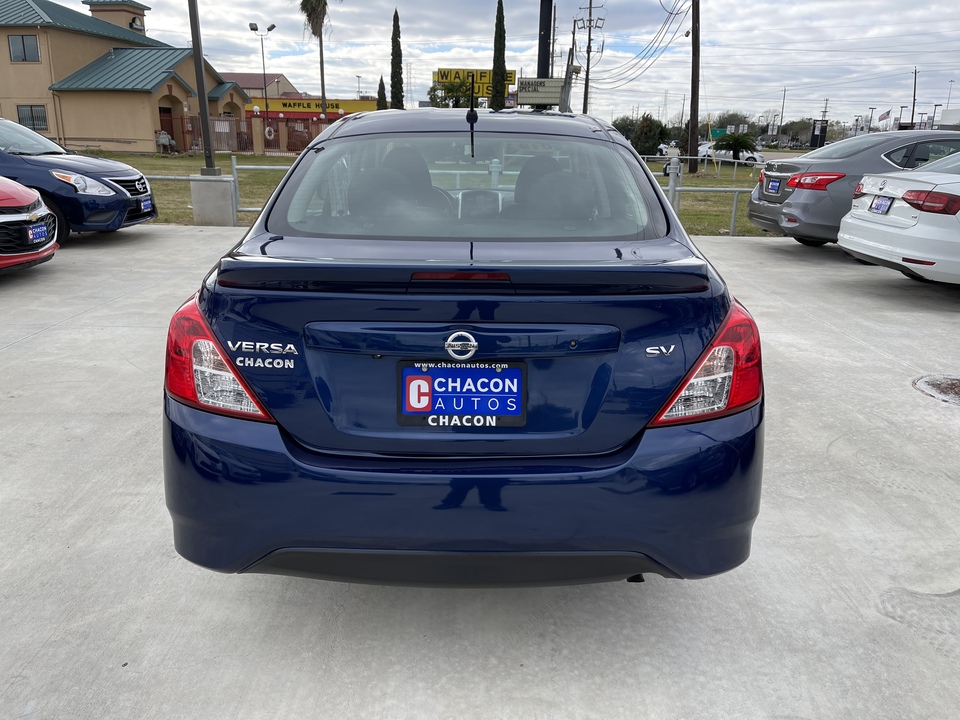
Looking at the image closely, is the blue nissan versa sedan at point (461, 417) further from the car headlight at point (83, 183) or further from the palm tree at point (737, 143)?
the palm tree at point (737, 143)

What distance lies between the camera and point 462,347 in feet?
6.70

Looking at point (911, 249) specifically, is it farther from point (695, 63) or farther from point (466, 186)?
point (695, 63)

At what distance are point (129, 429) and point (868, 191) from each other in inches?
279

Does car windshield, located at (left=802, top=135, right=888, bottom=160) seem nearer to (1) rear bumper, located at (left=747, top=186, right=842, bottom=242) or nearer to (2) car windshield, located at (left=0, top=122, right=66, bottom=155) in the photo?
(1) rear bumper, located at (left=747, top=186, right=842, bottom=242)

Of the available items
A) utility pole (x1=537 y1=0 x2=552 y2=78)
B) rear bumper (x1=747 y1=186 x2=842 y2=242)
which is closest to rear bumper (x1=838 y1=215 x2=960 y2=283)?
rear bumper (x1=747 y1=186 x2=842 y2=242)

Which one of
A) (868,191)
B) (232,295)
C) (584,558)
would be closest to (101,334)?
(232,295)

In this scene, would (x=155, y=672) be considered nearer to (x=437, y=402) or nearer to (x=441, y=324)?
(x=437, y=402)

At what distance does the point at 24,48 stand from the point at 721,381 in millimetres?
46824

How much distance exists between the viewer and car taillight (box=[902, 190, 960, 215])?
→ 22.8ft

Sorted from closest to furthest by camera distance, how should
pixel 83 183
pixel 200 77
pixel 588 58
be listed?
pixel 83 183
pixel 200 77
pixel 588 58

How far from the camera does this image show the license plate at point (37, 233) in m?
7.56

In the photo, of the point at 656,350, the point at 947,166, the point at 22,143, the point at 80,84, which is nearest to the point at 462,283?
the point at 656,350

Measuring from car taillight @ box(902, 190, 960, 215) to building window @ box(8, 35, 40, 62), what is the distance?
43461 mm

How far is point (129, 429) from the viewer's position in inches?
167
